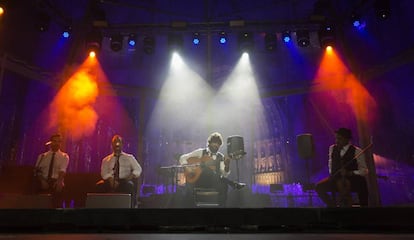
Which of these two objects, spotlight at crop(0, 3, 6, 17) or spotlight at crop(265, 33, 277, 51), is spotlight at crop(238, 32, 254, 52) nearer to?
spotlight at crop(265, 33, 277, 51)

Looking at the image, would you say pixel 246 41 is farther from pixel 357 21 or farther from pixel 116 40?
pixel 116 40

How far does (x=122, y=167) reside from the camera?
17.2 feet

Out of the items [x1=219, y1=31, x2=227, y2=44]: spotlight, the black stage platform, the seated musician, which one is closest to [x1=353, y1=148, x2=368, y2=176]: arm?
the seated musician

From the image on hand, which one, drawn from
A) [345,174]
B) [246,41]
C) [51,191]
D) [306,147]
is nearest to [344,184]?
[345,174]

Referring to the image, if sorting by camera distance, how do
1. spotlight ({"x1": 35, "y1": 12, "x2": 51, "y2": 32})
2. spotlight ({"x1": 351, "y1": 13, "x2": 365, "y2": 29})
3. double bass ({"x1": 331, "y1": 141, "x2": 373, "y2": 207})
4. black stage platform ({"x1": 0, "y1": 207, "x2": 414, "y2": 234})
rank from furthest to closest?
spotlight ({"x1": 351, "y1": 13, "x2": 365, "y2": 29}) → spotlight ({"x1": 35, "y1": 12, "x2": 51, "y2": 32}) → double bass ({"x1": 331, "y1": 141, "x2": 373, "y2": 207}) → black stage platform ({"x1": 0, "y1": 207, "x2": 414, "y2": 234})

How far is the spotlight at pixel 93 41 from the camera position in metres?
6.74

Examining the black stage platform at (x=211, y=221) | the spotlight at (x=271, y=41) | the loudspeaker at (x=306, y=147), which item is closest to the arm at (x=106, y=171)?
the black stage platform at (x=211, y=221)

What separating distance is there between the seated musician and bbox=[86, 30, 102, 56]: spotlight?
3175 mm

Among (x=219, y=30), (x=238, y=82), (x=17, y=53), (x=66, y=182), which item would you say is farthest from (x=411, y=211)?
(x=17, y=53)

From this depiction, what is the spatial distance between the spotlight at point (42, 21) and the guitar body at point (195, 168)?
3.83m

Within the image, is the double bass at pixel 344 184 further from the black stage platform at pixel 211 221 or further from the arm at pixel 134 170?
the arm at pixel 134 170

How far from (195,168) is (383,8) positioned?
14.4 feet

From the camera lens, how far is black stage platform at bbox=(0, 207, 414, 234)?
7.59 feet

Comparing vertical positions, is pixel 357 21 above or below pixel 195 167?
above
